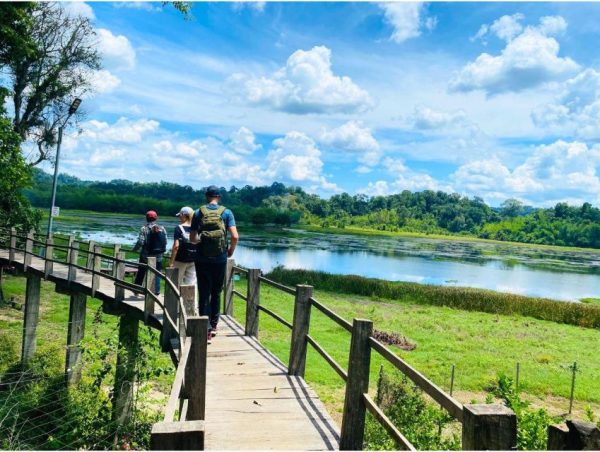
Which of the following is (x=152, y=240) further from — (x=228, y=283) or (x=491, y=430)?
(x=491, y=430)

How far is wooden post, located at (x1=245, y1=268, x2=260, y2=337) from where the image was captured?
27.3ft

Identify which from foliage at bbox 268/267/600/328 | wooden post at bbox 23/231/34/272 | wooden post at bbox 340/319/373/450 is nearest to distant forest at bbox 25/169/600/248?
foliage at bbox 268/267/600/328

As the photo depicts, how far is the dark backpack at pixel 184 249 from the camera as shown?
8.16 m

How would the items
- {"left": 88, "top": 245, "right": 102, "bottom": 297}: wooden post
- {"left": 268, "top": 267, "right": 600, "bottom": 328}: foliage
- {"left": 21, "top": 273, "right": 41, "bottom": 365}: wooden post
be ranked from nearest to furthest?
{"left": 88, "top": 245, "right": 102, "bottom": 297}: wooden post
{"left": 21, "top": 273, "right": 41, "bottom": 365}: wooden post
{"left": 268, "top": 267, "right": 600, "bottom": 328}: foliage

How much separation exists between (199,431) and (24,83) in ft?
85.6

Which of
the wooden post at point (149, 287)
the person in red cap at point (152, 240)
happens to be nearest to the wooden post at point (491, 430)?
the wooden post at point (149, 287)

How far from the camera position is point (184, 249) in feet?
27.0

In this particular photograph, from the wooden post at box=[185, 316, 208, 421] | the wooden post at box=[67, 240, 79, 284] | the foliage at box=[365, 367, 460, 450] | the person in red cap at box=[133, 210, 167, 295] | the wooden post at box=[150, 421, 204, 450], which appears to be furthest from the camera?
the wooden post at box=[67, 240, 79, 284]

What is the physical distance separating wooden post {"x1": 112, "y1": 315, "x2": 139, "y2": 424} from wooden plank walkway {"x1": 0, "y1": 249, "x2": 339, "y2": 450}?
2335 mm

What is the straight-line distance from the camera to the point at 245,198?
174875 millimetres

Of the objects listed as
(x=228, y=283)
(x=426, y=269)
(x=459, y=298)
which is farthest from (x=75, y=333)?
(x=426, y=269)

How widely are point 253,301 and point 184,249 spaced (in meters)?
1.39

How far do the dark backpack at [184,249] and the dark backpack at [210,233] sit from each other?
1.23 m

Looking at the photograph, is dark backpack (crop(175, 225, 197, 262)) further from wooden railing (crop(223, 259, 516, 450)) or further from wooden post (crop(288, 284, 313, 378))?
wooden post (crop(288, 284, 313, 378))
